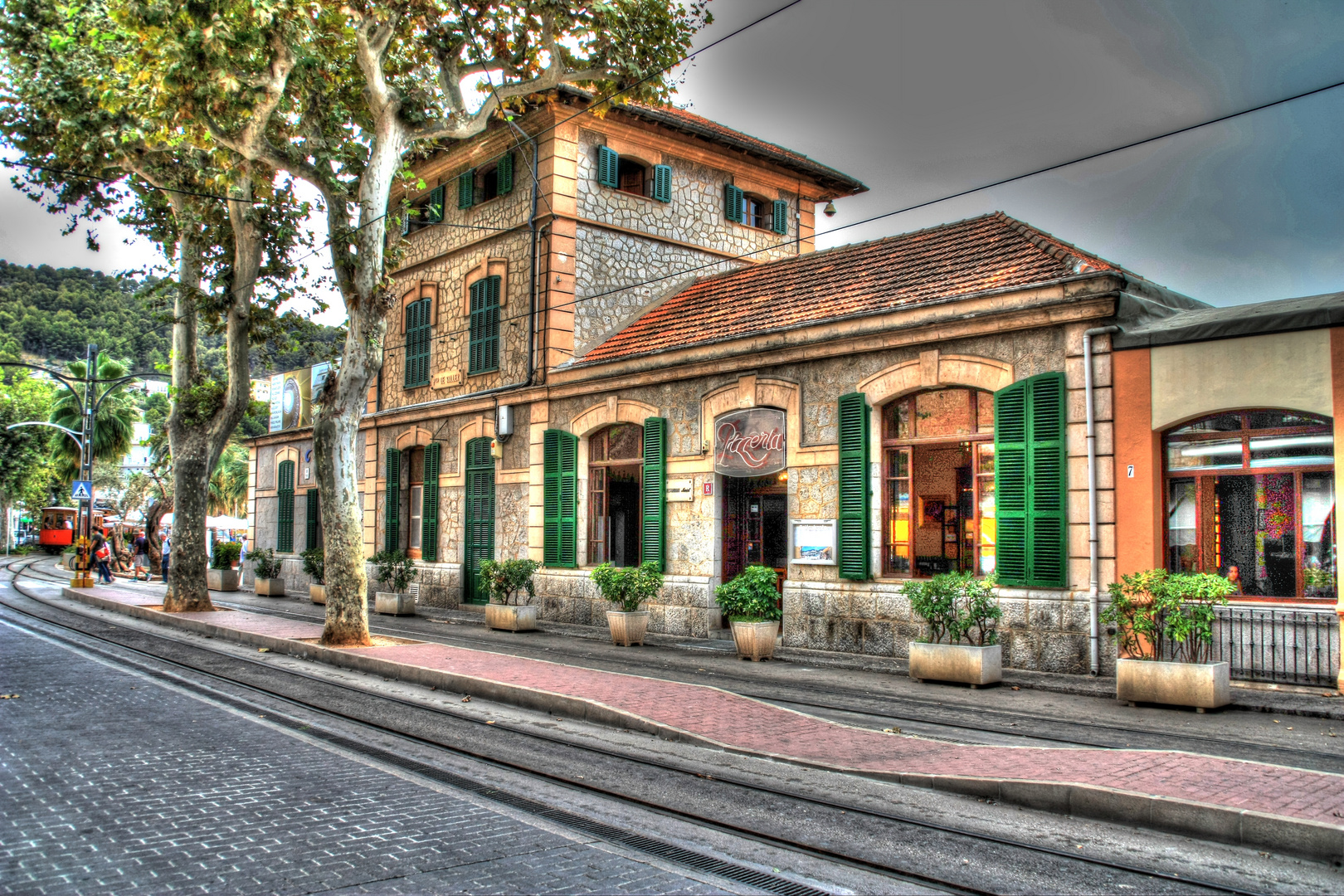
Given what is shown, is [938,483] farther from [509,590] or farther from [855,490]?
[509,590]

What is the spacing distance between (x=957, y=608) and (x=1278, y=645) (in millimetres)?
3503

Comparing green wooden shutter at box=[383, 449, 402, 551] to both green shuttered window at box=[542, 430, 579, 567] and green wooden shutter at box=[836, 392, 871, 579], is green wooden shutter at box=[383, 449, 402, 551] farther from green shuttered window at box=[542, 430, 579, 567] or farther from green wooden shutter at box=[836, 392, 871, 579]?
green wooden shutter at box=[836, 392, 871, 579]

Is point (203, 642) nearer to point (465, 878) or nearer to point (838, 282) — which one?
point (838, 282)

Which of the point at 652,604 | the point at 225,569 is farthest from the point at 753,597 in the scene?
the point at 225,569

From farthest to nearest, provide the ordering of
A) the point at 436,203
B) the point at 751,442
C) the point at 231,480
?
the point at 231,480, the point at 436,203, the point at 751,442

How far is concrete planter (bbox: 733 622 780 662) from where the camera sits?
553 inches

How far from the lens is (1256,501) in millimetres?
11133

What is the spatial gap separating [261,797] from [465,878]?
2283 millimetres

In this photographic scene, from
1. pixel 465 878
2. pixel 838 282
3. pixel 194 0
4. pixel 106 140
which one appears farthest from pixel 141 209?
pixel 465 878

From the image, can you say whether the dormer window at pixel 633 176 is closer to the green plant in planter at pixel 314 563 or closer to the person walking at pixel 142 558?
the green plant in planter at pixel 314 563

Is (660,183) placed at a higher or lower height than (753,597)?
higher

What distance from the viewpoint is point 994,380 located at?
12992mm

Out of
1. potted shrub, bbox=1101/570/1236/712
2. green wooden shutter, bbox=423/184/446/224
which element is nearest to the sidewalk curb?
potted shrub, bbox=1101/570/1236/712

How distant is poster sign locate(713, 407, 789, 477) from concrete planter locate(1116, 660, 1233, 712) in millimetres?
6535
